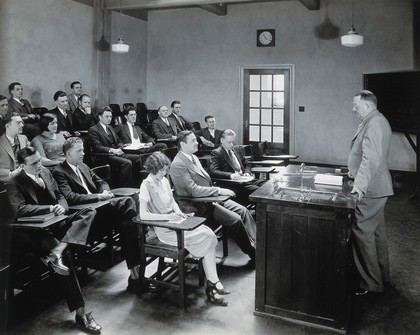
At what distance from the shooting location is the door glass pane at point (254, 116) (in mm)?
9695

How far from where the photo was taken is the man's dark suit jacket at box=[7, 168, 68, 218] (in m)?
3.12

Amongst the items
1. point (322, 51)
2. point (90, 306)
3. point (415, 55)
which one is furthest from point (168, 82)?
point (90, 306)

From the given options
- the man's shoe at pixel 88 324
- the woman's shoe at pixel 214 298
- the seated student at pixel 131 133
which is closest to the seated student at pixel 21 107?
the seated student at pixel 131 133

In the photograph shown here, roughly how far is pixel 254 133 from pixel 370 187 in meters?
6.52

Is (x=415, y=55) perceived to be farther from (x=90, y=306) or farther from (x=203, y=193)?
(x=90, y=306)

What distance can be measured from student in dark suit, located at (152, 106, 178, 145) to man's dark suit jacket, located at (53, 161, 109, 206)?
3676 millimetres

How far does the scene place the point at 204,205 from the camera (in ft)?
12.7

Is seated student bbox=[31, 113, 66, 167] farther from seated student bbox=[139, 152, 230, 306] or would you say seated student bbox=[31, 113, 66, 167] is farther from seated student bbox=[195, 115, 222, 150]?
seated student bbox=[195, 115, 222, 150]

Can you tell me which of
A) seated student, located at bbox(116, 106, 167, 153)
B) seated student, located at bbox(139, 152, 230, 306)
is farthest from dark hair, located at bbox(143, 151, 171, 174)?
seated student, located at bbox(116, 106, 167, 153)

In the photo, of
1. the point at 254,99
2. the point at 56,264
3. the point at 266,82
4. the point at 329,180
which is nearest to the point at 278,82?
the point at 266,82

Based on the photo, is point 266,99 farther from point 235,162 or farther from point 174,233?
point 174,233

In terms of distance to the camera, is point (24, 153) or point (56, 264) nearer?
point (56, 264)

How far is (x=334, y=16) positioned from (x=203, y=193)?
6.36 m

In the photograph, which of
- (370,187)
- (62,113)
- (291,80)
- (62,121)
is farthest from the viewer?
(291,80)
